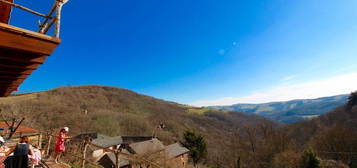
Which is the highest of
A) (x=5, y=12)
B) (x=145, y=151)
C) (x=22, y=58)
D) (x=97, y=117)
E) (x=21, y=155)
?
(x=5, y=12)

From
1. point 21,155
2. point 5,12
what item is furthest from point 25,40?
point 21,155

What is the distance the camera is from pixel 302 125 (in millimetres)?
55469

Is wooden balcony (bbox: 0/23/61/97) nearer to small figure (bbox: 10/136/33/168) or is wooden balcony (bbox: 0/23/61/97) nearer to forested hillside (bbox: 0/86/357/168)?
small figure (bbox: 10/136/33/168)

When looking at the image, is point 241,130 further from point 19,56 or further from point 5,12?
point 19,56

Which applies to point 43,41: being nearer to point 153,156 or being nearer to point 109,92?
point 153,156

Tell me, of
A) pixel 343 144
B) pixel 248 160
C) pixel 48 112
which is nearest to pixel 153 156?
pixel 248 160

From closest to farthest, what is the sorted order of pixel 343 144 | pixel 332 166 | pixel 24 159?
1. pixel 24 159
2. pixel 332 166
3. pixel 343 144

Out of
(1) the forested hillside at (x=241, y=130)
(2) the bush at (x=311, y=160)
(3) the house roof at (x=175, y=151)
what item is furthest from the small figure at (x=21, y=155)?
(3) the house roof at (x=175, y=151)

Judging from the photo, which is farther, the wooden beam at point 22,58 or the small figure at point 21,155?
the small figure at point 21,155

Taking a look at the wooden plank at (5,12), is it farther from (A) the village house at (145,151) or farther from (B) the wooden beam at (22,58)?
(A) the village house at (145,151)

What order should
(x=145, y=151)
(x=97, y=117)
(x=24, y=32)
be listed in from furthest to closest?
1. (x=97, y=117)
2. (x=145, y=151)
3. (x=24, y=32)

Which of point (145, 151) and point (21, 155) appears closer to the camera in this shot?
point (21, 155)

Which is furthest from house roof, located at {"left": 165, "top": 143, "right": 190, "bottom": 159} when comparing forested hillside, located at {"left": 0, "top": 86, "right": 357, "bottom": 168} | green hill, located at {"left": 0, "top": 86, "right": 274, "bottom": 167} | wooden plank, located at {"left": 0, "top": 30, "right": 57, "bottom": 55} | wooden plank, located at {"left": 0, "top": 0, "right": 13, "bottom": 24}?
wooden plank, located at {"left": 0, "top": 30, "right": 57, "bottom": 55}

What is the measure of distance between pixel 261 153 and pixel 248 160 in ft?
9.60
